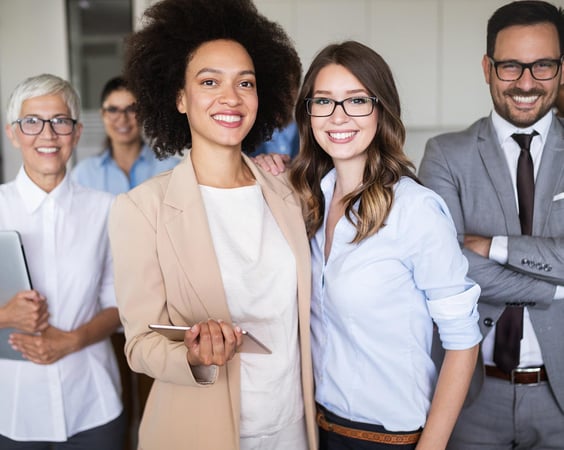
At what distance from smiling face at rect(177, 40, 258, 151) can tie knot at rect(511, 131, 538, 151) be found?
84 cm

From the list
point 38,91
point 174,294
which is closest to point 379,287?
point 174,294

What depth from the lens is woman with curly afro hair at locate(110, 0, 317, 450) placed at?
165 centimetres

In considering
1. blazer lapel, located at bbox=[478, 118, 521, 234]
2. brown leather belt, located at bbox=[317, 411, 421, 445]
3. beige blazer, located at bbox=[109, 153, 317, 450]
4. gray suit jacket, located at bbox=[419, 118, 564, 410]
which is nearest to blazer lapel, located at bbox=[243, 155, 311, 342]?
beige blazer, located at bbox=[109, 153, 317, 450]

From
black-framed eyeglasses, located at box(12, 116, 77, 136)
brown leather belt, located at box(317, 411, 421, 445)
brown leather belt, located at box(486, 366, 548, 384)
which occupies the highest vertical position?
black-framed eyeglasses, located at box(12, 116, 77, 136)

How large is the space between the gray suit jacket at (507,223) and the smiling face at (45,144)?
1.25 meters

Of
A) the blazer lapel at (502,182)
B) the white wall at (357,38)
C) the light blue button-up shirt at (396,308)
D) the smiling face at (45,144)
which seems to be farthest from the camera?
the white wall at (357,38)

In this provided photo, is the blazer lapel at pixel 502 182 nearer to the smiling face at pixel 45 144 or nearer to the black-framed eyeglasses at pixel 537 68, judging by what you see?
the black-framed eyeglasses at pixel 537 68

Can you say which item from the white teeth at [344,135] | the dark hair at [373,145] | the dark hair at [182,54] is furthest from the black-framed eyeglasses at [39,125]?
the white teeth at [344,135]

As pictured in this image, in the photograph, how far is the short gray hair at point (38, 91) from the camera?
6.80 ft

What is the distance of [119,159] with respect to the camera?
11.6 feet

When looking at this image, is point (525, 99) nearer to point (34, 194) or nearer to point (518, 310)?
point (518, 310)

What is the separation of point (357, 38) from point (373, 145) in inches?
120

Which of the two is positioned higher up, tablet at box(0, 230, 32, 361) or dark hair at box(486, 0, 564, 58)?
dark hair at box(486, 0, 564, 58)

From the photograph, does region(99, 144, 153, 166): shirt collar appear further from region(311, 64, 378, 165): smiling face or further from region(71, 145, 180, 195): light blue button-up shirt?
region(311, 64, 378, 165): smiling face
